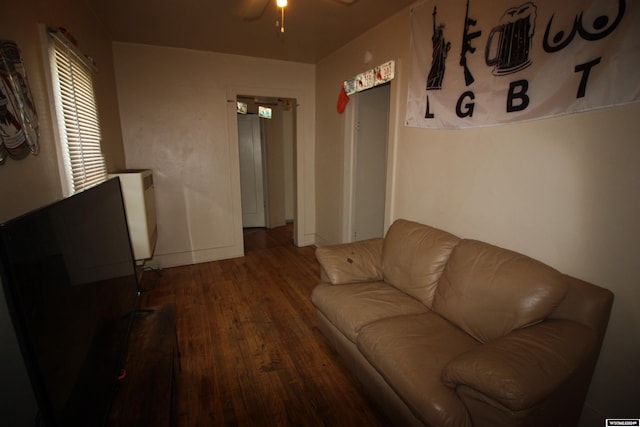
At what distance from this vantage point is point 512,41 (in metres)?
1.63

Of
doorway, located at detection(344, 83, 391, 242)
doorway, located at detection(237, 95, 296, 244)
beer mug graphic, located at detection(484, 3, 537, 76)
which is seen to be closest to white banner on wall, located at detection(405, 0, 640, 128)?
beer mug graphic, located at detection(484, 3, 537, 76)

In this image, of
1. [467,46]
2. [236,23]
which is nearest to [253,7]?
[236,23]

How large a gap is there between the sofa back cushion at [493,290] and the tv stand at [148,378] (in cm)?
147

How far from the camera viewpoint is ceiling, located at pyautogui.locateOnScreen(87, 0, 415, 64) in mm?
2338

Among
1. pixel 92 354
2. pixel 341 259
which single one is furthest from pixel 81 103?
pixel 341 259

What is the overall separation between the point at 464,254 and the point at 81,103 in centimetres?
269

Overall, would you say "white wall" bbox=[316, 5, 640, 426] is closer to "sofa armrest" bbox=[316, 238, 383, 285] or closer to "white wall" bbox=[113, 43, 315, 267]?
"sofa armrest" bbox=[316, 238, 383, 285]

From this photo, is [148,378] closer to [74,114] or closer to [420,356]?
[420,356]

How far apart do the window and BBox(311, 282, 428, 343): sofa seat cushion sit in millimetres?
1672

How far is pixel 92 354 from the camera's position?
3.04 feet

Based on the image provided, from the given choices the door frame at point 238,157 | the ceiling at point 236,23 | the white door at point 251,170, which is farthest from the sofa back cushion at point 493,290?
the white door at point 251,170

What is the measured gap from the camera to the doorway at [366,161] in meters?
3.34

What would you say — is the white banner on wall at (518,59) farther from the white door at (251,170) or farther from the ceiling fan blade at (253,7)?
the white door at (251,170)

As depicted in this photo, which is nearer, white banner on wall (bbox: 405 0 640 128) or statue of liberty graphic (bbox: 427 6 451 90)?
white banner on wall (bbox: 405 0 640 128)
